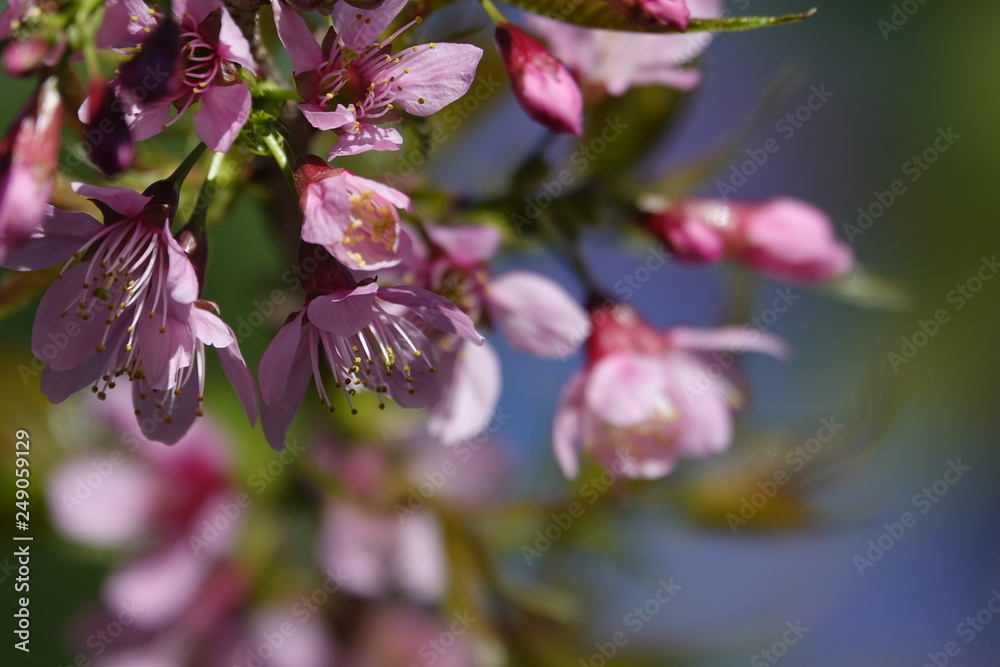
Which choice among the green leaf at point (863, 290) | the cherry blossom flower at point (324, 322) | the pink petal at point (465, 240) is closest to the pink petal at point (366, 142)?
the cherry blossom flower at point (324, 322)

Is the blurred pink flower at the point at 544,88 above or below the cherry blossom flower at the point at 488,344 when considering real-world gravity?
above

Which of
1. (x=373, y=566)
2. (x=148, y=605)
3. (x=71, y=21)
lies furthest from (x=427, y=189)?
(x=148, y=605)

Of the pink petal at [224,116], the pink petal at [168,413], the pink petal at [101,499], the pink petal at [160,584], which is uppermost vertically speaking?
the pink petal at [224,116]

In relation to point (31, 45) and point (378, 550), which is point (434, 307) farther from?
point (378, 550)

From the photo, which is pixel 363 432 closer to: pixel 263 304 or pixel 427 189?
pixel 263 304

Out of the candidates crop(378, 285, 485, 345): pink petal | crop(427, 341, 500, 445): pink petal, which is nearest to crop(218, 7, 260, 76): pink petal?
crop(378, 285, 485, 345): pink petal

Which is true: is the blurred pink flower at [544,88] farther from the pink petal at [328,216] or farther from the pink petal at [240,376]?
the pink petal at [240,376]

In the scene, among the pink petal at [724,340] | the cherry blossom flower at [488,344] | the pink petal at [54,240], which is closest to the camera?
the pink petal at [54,240]

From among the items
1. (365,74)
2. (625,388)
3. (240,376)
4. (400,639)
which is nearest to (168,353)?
(240,376)

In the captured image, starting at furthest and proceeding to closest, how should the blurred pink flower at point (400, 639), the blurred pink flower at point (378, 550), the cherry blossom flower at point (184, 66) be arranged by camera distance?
1. the blurred pink flower at point (400, 639)
2. the blurred pink flower at point (378, 550)
3. the cherry blossom flower at point (184, 66)
